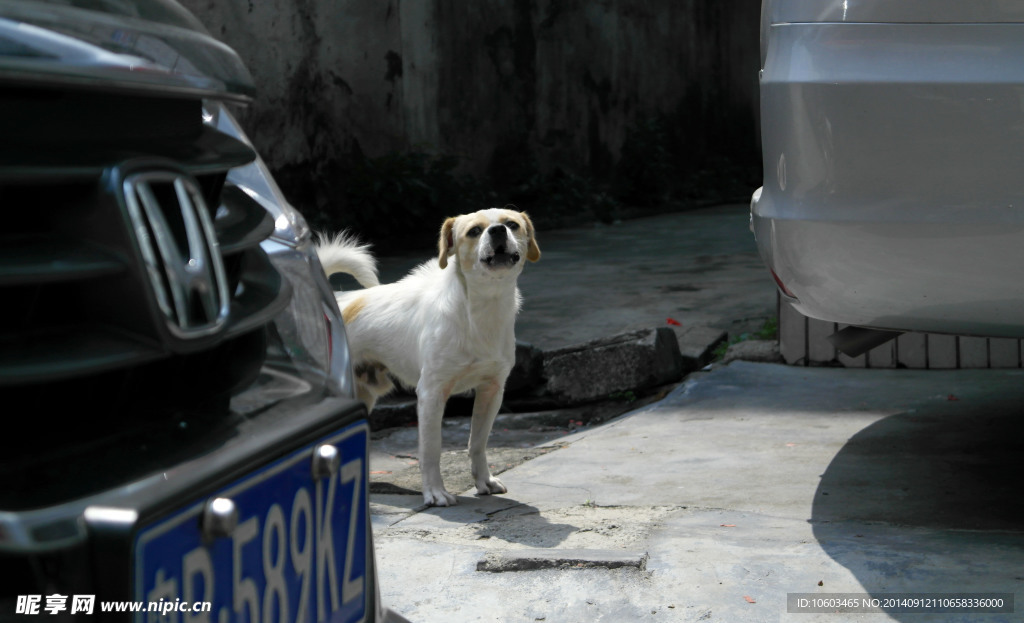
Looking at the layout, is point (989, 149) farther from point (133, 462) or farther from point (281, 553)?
point (133, 462)

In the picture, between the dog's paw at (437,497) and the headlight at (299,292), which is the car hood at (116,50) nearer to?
the headlight at (299,292)

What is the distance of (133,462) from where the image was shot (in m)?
0.91

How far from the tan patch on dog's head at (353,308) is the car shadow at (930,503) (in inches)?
71.6

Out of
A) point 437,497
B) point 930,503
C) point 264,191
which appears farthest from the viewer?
point 437,497

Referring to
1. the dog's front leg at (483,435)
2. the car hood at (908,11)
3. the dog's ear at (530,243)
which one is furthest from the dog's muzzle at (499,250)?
the car hood at (908,11)

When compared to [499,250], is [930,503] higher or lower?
lower

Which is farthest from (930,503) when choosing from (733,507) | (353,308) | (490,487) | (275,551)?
(275,551)

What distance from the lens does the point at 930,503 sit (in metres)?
2.91

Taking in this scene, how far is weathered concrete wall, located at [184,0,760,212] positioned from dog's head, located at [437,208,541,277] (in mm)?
4936

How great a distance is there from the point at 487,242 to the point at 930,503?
1.59 meters

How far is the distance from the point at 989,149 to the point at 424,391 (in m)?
2.09

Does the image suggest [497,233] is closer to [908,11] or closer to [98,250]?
[908,11]

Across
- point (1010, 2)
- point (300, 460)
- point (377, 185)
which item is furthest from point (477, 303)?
point (377, 185)

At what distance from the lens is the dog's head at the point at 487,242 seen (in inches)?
138
